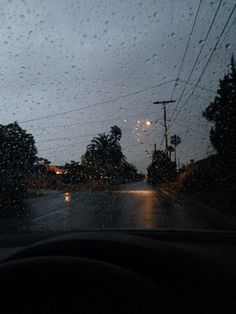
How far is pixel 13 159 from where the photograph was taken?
2384 cm

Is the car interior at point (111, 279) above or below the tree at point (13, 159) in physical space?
below

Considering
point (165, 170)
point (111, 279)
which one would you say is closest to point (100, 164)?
point (165, 170)

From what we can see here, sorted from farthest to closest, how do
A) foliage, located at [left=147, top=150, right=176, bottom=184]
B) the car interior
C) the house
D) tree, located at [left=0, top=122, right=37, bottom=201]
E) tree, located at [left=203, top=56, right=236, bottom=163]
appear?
the house, foliage, located at [left=147, top=150, right=176, bottom=184], tree, located at [left=0, top=122, right=37, bottom=201], tree, located at [left=203, top=56, right=236, bottom=163], the car interior

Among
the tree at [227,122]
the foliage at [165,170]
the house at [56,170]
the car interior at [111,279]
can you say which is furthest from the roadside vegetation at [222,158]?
the house at [56,170]

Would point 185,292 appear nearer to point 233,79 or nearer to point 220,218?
point 220,218

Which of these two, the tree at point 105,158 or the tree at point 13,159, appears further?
the tree at point 105,158

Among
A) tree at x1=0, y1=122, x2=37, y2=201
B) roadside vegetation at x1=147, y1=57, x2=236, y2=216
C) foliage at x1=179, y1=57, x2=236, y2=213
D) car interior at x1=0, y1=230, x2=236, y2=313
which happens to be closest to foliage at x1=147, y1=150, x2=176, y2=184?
roadside vegetation at x1=147, y1=57, x2=236, y2=216

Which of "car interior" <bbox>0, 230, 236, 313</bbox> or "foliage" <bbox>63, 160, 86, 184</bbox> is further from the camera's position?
"foliage" <bbox>63, 160, 86, 184</bbox>

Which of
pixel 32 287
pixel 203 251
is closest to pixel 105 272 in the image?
pixel 32 287

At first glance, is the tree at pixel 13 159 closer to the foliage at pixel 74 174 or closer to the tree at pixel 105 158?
the foliage at pixel 74 174

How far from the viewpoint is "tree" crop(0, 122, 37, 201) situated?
866 inches

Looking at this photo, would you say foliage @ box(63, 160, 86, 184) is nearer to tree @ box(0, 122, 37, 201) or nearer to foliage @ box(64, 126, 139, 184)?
foliage @ box(64, 126, 139, 184)

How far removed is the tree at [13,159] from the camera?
22.0 meters

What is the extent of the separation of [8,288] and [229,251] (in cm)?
190
